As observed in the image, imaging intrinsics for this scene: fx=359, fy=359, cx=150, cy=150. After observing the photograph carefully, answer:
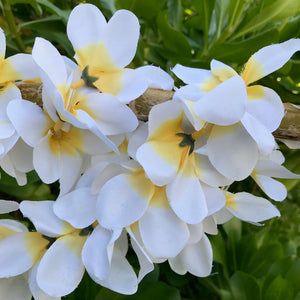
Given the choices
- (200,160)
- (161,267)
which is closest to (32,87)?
(200,160)

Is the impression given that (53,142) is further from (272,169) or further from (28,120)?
(272,169)

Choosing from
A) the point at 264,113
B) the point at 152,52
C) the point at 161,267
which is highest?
the point at 264,113

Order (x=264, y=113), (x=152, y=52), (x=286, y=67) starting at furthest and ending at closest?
(x=152, y=52) → (x=286, y=67) → (x=264, y=113)

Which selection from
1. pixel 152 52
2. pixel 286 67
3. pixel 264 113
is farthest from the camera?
pixel 152 52

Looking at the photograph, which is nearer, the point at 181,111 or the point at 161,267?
the point at 181,111

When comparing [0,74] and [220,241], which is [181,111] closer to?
[0,74]

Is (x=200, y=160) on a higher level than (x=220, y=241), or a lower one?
higher

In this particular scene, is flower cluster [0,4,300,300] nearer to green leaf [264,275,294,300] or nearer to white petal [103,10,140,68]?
white petal [103,10,140,68]
